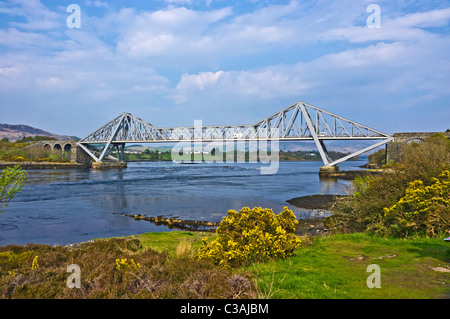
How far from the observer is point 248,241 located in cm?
818

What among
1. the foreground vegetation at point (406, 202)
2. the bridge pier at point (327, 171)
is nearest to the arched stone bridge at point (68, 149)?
the bridge pier at point (327, 171)

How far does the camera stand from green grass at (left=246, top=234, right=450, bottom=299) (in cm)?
552

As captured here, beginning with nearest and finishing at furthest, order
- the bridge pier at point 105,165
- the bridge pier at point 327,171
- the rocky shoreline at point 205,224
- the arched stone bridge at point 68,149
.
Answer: the rocky shoreline at point 205,224 < the bridge pier at point 327,171 < the bridge pier at point 105,165 < the arched stone bridge at point 68,149

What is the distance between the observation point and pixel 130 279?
19.3 feet

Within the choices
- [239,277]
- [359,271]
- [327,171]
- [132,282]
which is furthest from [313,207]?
[327,171]

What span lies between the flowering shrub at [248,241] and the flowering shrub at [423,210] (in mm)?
4620

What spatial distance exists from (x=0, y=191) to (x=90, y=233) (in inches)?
445

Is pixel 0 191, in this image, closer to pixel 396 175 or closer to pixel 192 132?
pixel 396 175

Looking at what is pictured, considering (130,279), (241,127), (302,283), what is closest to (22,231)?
(130,279)

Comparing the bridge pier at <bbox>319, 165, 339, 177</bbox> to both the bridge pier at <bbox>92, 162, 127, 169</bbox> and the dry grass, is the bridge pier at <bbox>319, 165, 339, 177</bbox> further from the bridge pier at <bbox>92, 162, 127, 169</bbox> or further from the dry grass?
the bridge pier at <bbox>92, 162, 127, 169</bbox>

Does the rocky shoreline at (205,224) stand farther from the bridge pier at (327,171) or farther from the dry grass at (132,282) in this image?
the bridge pier at (327,171)

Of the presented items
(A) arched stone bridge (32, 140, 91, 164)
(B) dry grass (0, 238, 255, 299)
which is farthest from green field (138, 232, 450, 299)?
(A) arched stone bridge (32, 140, 91, 164)

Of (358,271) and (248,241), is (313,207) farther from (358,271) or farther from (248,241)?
(358,271)

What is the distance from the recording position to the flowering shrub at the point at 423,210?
9961mm
